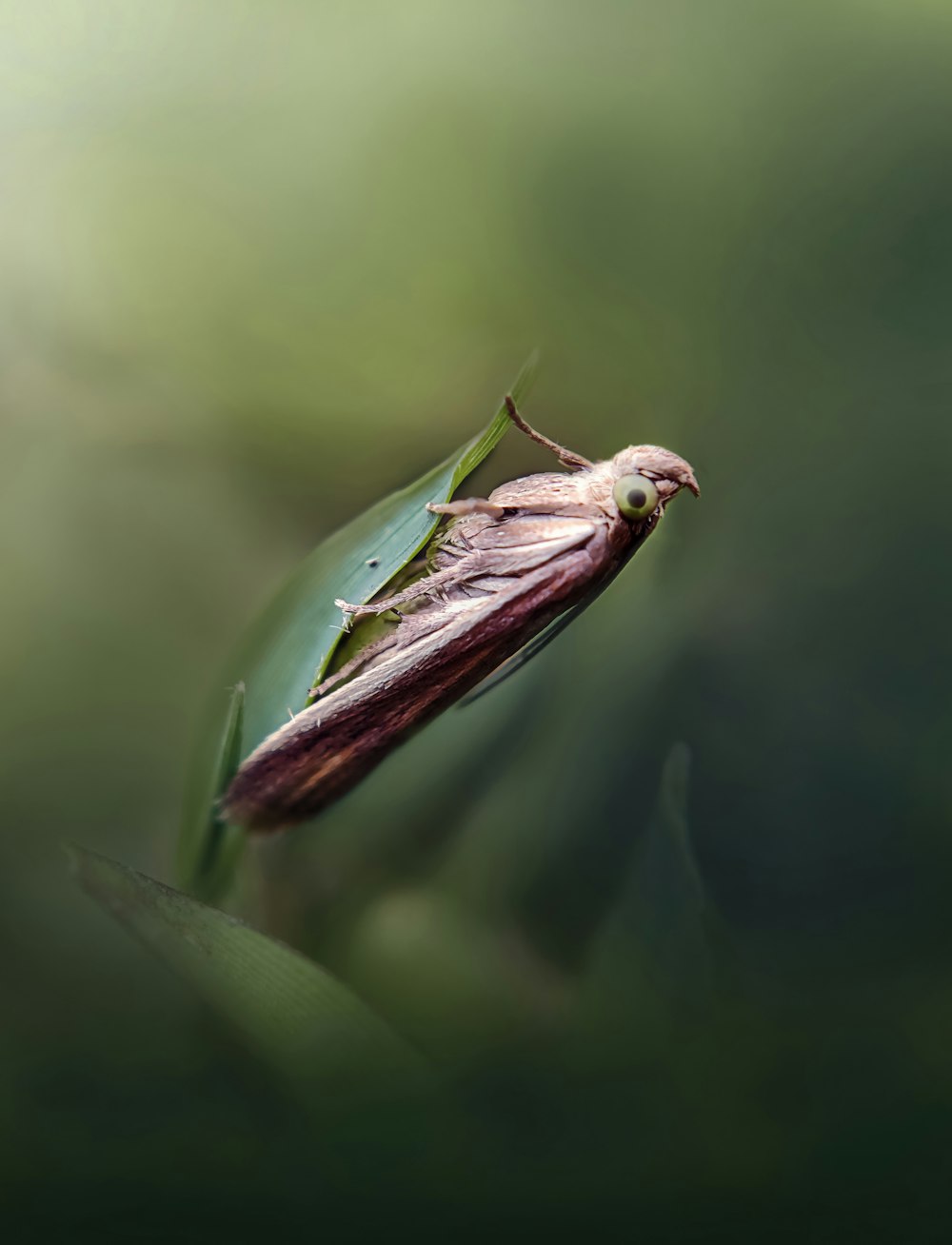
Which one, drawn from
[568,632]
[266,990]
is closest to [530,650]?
[568,632]

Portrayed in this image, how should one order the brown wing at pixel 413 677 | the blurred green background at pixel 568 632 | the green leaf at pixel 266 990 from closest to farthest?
the green leaf at pixel 266 990, the brown wing at pixel 413 677, the blurred green background at pixel 568 632

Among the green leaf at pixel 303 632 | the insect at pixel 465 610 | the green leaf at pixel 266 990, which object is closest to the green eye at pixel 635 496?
the insect at pixel 465 610

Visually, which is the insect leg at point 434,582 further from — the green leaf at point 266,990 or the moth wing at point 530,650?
the green leaf at point 266,990

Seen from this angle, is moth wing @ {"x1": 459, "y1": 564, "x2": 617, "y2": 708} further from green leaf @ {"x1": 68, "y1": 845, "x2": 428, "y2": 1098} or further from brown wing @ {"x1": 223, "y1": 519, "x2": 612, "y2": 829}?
green leaf @ {"x1": 68, "y1": 845, "x2": 428, "y2": 1098}

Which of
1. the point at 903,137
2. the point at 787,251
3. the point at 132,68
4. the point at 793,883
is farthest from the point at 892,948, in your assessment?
the point at 132,68

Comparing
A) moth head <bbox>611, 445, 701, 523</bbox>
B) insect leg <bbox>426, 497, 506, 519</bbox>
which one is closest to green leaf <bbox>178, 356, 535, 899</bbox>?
insect leg <bbox>426, 497, 506, 519</bbox>

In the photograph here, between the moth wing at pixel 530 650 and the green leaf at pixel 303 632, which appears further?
the moth wing at pixel 530 650
